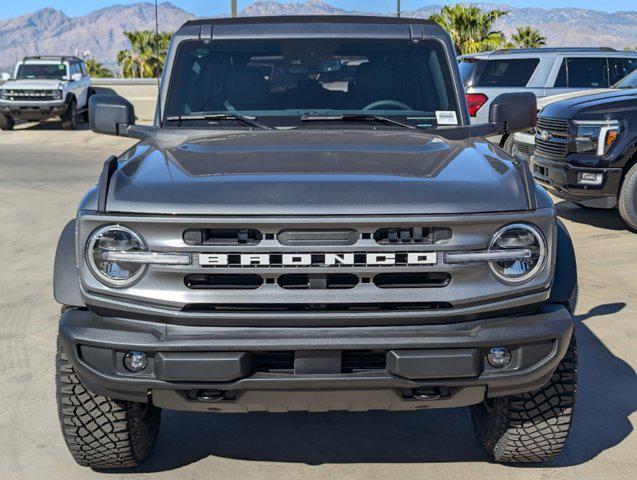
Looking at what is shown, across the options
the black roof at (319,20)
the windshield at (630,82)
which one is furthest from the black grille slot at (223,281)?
the windshield at (630,82)

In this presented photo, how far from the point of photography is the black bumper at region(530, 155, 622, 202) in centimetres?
852

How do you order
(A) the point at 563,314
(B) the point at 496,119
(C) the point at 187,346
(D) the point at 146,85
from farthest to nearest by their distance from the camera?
(D) the point at 146,85
(B) the point at 496,119
(A) the point at 563,314
(C) the point at 187,346

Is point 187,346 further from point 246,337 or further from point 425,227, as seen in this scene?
point 425,227

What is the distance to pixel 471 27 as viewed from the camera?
41.5 meters

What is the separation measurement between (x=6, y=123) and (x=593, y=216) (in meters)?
16.4

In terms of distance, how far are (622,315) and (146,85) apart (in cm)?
2664

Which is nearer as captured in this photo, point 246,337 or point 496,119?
point 246,337

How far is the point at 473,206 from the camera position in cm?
313

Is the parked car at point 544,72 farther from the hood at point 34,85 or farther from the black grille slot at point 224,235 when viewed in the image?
the hood at point 34,85

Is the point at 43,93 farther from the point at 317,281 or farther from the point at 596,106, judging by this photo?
the point at 317,281

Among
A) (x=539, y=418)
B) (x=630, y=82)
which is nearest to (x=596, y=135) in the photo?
(x=630, y=82)

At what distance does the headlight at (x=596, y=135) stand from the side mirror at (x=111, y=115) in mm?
5402

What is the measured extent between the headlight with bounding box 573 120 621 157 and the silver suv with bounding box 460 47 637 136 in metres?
3.80

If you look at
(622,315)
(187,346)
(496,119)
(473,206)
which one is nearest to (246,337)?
(187,346)
